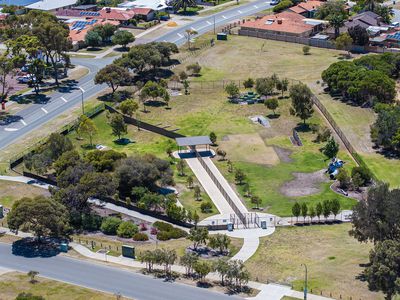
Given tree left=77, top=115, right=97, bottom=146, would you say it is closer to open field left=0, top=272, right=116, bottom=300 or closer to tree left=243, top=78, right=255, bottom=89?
tree left=243, top=78, right=255, bottom=89

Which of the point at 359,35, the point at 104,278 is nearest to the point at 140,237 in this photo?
the point at 104,278

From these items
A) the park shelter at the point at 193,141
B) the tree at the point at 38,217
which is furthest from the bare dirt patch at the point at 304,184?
the tree at the point at 38,217

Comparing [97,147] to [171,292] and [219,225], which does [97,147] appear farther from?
[171,292]

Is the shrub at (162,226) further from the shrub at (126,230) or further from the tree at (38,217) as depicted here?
the tree at (38,217)

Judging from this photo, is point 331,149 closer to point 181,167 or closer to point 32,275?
point 181,167

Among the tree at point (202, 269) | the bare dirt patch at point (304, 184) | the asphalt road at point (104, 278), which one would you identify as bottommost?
the bare dirt patch at point (304, 184)

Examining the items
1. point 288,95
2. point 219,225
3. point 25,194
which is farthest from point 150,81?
point 219,225
